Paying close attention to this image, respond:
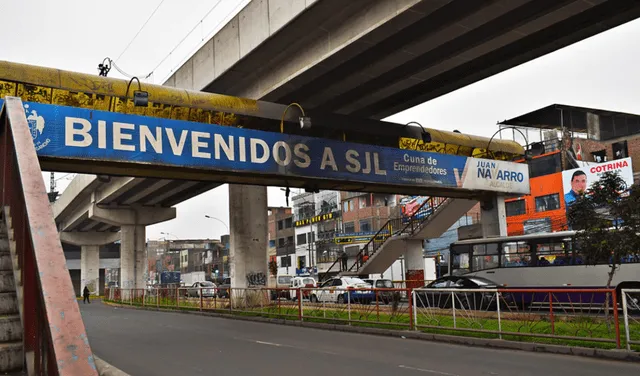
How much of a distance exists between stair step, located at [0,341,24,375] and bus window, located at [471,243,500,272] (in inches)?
964

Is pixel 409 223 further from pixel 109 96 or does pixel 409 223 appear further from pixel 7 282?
pixel 7 282

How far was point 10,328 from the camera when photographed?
570 centimetres

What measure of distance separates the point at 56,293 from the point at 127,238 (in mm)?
50182

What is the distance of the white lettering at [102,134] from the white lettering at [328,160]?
7.16 m

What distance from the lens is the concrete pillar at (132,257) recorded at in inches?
2026

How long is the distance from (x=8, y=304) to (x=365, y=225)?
218ft

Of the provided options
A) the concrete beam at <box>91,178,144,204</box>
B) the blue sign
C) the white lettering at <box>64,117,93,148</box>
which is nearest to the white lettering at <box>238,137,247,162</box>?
the blue sign

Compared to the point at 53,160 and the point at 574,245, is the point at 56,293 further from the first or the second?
the point at 574,245

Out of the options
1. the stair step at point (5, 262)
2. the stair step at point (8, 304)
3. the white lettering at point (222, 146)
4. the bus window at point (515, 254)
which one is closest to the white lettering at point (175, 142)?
the white lettering at point (222, 146)

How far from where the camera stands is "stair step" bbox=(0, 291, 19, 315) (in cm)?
593

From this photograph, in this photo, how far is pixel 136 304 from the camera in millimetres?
41312

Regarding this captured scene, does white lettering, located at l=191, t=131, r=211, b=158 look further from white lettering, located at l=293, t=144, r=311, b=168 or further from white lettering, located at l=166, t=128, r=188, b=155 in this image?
white lettering, located at l=293, t=144, r=311, b=168

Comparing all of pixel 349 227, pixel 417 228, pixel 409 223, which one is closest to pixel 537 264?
pixel 417 228

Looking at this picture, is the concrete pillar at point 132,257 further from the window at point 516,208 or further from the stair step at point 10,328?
the stair step at point 10,328
